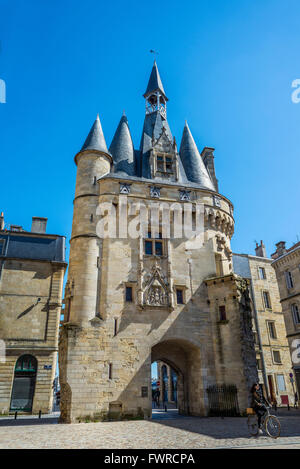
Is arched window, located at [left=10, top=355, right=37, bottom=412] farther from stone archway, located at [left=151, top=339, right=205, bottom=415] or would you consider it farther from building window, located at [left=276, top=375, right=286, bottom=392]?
building window, located at [left=276, top=375, right=286, bottom=392]

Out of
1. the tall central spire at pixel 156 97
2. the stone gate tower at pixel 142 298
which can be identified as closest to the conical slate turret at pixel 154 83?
the tall central spire at pixel 156 97

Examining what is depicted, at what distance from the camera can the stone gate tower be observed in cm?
1499

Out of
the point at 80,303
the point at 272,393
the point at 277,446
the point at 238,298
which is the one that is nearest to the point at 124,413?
the point at 80,303

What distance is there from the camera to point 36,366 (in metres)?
20.3

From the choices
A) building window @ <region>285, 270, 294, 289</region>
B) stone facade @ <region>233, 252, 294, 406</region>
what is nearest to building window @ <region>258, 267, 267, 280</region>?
stone facade @ <region>233, 252, 294, 406</region>

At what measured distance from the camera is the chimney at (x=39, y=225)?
25.5 metres

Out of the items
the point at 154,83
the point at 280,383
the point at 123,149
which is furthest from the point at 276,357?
the point at 154,83

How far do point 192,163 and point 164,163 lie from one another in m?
2.31

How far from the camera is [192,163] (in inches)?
899

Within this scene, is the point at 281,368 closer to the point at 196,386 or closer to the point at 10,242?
the point at 196,386

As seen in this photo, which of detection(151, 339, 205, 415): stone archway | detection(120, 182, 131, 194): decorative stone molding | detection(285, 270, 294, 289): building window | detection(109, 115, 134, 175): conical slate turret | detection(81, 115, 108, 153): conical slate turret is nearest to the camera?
detection(151, 339, 205, 415): stone archway

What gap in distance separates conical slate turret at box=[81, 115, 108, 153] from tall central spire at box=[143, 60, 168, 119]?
25.8 feet

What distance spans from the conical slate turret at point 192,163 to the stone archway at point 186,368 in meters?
10.00

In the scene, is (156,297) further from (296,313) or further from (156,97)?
(156,97)
